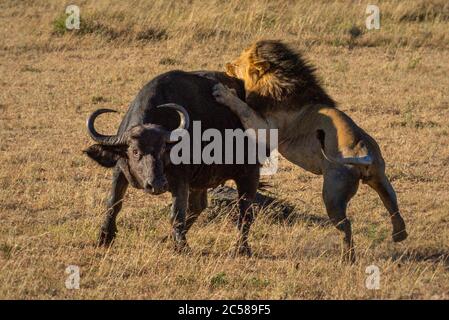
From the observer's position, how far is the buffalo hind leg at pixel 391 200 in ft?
26.2

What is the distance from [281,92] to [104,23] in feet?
32.3

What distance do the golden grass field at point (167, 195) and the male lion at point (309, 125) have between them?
0.51 m

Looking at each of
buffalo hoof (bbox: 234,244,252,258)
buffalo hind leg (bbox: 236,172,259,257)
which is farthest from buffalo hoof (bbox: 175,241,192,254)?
buffalo hind leg (bbox: 236,172,259,257)

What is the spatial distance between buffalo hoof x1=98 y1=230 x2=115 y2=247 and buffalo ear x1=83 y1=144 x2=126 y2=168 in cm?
57

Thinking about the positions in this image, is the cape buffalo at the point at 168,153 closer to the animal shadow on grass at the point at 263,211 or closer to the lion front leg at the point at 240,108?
the lion front leg at the point at 240,108

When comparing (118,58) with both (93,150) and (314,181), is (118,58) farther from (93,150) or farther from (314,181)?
(93,150)

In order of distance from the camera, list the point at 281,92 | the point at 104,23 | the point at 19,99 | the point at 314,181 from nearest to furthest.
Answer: the point at 281,92 → the point at 314,181 → the point at 19,99 → the point at 104,23

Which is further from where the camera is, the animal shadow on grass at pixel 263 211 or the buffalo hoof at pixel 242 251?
the animal shadow on grass at pixel 263 211

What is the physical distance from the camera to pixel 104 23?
701 inches

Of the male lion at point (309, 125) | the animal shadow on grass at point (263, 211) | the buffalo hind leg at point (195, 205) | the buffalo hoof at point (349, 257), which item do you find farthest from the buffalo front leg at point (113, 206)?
the buffalo hoof at point (349, 257)

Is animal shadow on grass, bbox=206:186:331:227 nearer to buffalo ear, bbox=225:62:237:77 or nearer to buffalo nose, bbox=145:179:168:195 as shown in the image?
buffalo ear, bbox=225:62:237:77

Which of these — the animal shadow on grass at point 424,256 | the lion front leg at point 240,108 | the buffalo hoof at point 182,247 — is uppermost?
the lion front leg at point 240,108

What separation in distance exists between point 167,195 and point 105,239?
2156 mm

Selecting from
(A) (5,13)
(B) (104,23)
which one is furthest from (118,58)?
(A) (5,13)
